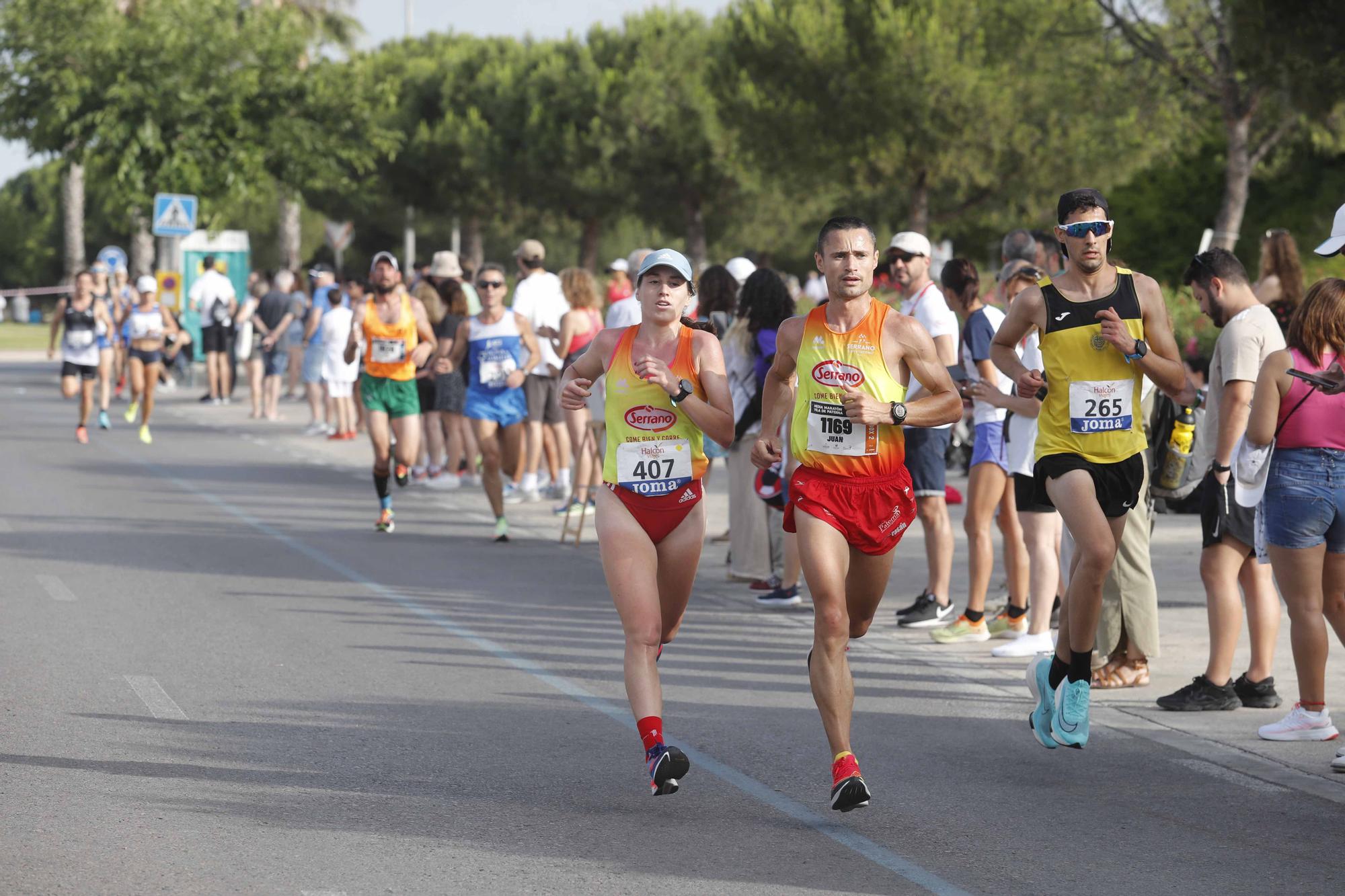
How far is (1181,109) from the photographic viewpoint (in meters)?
32.3

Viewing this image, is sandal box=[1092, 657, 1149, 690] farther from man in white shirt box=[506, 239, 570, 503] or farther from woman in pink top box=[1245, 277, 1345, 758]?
man in white shirt box=[506, 239, 570, 503]

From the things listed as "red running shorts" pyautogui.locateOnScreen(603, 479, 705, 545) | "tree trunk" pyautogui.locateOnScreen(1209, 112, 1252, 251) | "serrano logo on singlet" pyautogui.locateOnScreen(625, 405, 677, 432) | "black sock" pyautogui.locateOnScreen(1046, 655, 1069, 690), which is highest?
"tree trunk" pyautogui.locateOnScreen(1209, 112, 1252, 251)

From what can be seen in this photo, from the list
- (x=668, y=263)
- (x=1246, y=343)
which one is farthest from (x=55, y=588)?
(x=1246, y=343)

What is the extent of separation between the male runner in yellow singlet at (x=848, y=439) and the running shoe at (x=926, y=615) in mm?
3891

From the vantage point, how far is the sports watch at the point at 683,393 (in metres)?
6.38

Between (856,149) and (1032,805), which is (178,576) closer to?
(1032,805)

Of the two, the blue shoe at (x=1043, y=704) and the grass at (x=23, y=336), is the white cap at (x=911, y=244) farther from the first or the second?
the grass at (x=23, y=336)

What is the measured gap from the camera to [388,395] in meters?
13.8

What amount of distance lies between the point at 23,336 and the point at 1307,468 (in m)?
59.9

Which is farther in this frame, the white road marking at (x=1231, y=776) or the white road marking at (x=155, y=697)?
the white road marking at (x=155, y=697)

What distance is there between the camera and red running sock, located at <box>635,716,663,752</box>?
20.1 feet

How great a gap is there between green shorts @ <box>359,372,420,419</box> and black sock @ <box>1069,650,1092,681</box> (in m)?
7.77

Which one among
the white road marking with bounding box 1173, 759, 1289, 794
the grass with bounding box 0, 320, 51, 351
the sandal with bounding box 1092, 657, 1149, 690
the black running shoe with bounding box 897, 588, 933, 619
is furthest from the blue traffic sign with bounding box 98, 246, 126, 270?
the white road marking with bounding box 1173, 759, 1289, 794

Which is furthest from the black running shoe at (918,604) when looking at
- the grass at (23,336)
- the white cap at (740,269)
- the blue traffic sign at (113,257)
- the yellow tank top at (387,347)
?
the grass at (23,336)
